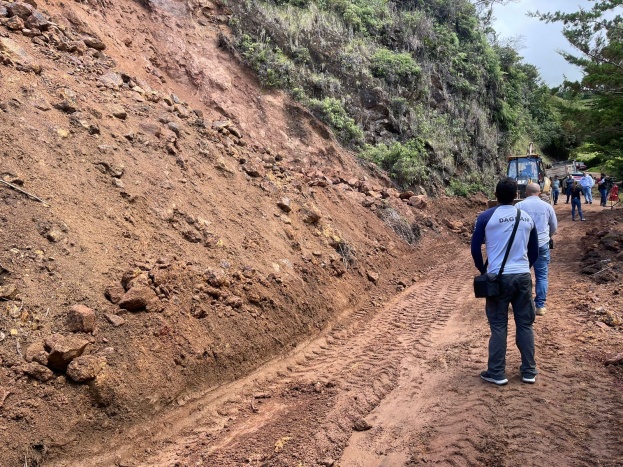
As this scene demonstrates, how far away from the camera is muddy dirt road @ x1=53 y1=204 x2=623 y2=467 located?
294 centimetres

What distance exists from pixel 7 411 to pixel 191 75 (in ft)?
29.3

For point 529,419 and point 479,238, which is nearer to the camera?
point 529,419

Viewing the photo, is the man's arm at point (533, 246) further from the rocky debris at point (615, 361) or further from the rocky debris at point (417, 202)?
the rocky debris at point (417, 202)

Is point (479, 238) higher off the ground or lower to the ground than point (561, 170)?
lower

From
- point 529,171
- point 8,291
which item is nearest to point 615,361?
point 8,291

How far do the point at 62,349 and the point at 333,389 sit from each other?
2.31m

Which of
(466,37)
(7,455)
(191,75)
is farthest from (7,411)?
(466,37)

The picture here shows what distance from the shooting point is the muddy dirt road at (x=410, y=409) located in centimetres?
294

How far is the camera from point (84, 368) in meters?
3.27

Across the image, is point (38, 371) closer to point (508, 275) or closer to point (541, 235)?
point (508, 275)

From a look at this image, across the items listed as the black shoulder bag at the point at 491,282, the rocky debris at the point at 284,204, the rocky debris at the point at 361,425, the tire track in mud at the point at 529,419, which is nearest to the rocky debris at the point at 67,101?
the rocky debris at the point at 284,204

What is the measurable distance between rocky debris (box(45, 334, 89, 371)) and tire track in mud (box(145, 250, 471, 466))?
1.06 meters

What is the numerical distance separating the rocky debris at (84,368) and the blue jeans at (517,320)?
10.6 feet

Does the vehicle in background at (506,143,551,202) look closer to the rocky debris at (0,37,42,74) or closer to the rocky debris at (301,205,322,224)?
the rocky debris at (301,205,322,224)
